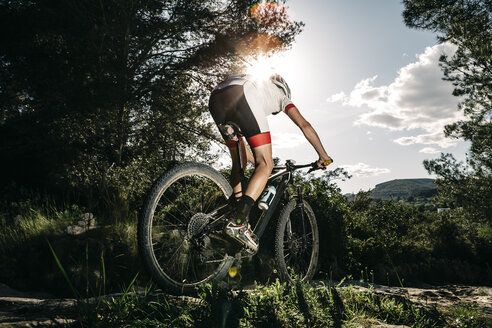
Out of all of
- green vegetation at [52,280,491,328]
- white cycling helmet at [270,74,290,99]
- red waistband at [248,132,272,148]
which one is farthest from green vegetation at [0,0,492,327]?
white cycling helmet at [270,74,290,99]

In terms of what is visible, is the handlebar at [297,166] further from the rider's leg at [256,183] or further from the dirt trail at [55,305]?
the dirt trail at [55,305]

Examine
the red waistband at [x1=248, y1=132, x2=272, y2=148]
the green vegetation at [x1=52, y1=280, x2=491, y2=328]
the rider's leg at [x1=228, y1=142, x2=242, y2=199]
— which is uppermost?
the red waistband at [x1=248, y1=132, x2=272, y2=148]

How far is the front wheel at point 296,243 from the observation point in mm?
3428

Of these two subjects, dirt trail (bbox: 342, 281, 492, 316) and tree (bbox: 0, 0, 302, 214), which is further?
tree (bbox: 0, 0, 302, 214)

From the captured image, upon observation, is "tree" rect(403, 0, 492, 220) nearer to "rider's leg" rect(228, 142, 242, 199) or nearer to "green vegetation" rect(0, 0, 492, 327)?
"green vegetation" rect(0, 0, 492, 327)

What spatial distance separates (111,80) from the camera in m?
8.10

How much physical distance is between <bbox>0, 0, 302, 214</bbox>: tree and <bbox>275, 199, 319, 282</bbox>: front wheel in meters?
3.94

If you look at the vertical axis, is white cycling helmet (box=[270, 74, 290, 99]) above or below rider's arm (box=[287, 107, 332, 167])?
above

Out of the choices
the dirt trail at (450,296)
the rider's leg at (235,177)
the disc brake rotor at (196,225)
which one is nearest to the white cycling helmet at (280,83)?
the rider's leg at (235,177)

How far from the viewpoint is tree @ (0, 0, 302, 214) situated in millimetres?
7703

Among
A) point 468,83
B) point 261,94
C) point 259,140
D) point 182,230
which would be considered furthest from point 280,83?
point 468,83

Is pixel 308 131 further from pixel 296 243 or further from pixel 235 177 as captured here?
pixel 296 243

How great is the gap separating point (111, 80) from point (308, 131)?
669 cm

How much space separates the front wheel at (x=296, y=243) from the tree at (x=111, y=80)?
12.9 feet
